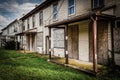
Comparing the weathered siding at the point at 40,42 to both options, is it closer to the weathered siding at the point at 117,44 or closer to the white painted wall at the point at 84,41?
the white painted wall at the point at 84,41

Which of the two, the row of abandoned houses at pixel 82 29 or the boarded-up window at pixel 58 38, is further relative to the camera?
the boarded-up window at pixel 58 38

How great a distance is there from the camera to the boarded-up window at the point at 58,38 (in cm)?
1412

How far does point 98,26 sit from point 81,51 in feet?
8.84

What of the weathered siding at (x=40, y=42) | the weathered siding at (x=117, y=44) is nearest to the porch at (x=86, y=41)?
the weathered siding at (x=117, y=44)

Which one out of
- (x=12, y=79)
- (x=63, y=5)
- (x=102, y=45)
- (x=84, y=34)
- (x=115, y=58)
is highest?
(x=63, y=5)

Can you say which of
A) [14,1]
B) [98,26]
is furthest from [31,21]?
[14,1]

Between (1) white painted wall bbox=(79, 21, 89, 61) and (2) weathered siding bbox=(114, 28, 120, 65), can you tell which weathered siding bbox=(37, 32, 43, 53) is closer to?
(1) white painted wall bbox=(79, 21, 89, 61)

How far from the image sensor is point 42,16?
1873 cm

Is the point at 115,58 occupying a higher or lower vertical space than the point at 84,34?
lower

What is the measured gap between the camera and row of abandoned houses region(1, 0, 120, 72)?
8.47 meters

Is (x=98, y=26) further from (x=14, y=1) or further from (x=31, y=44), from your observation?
(x=14, y=1)

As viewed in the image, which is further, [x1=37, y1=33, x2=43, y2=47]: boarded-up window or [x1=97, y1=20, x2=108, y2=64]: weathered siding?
[x1=37, y1=33, x2=43, y2=47]: boarded-up window

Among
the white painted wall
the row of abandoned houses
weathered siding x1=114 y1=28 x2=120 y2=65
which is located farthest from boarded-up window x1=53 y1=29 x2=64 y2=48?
weathered siding x1=114 y1=28 x2=120 y2=65

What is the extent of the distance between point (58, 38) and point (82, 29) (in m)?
3.79
